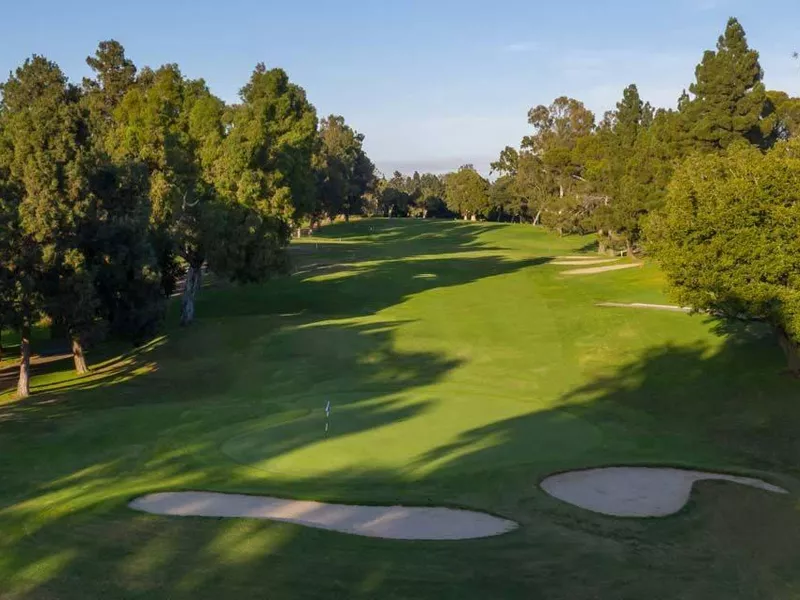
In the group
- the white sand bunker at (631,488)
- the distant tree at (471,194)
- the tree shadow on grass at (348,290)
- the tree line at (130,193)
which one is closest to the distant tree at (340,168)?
the distant tree at (471,194)

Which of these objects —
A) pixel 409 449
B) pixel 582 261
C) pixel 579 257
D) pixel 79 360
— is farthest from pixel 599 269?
pixel 409 449

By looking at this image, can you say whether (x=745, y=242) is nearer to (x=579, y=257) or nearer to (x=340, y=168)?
(x=579, y=257)

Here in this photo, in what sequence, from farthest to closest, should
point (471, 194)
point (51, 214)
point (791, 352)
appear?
point (471, 194)
point (51, 214)
point (791, 352)

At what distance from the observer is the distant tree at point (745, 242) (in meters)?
25.6

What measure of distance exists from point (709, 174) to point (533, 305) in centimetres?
2002

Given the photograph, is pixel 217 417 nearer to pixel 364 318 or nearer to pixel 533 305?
pixel 364 318

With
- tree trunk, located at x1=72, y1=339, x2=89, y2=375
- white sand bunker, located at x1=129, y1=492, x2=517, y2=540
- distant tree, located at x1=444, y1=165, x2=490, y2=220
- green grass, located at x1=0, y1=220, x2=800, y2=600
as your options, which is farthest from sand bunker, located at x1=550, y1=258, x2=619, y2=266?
distant tree, located at x1=444, y1=165, x2=490, y2=220

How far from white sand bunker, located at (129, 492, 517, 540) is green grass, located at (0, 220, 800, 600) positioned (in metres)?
0.50

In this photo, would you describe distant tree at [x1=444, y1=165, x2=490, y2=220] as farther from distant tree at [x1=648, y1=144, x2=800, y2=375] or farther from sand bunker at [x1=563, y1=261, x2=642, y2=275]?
distant tree at [x1=648, y1=144, x2=800, y2=375]

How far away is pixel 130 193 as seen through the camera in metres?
33.7

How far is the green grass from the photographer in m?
11.6

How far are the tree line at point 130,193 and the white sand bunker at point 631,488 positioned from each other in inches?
812

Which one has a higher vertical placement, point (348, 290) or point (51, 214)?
point (51, 214)

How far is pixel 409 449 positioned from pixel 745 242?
583 inches
